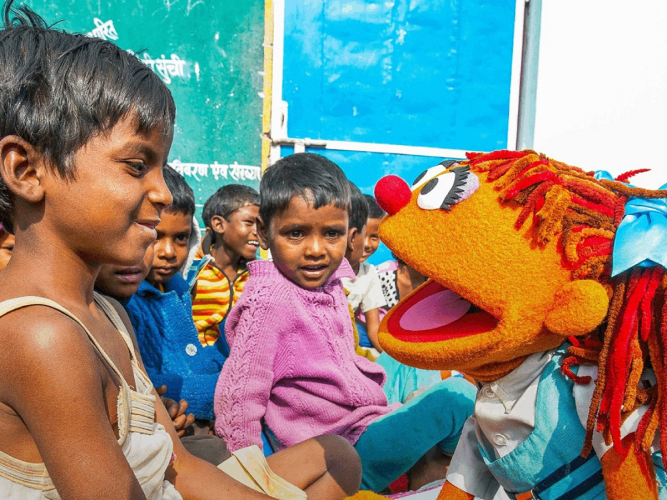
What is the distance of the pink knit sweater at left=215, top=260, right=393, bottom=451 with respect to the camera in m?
1.96

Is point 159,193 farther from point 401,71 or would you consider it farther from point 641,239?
point 401,71

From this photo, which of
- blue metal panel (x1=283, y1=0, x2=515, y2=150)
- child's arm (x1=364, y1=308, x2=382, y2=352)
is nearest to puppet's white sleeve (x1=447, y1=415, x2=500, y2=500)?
child's arm (x1=364, y1=308, x2=382, y2=352)

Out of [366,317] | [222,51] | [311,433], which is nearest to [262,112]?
[222,51]

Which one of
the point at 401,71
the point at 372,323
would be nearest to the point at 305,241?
the point at 372,323

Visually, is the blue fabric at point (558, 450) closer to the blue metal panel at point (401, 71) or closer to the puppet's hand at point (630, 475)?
the puppet's hand at point (630, 475)

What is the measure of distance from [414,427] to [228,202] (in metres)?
2.34

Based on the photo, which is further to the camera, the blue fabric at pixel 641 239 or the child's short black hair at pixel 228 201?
the child's short black hair at pixel 228 201

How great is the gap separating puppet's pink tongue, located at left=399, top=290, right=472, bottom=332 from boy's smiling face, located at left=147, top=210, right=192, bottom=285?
44.7 inches

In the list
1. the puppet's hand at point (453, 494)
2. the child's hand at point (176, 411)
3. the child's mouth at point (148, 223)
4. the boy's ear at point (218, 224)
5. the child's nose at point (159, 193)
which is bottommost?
the puppet's hand at point (453, 494)

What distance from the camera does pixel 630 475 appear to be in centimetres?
118

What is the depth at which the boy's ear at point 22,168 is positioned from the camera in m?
0.97

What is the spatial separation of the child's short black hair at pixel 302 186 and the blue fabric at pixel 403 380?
0.75 meters

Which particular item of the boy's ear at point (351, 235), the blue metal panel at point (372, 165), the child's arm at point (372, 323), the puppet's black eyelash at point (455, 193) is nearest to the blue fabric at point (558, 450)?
the puppet's black eyelash at point (455, 193)

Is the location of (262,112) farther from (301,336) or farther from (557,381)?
(557,381)
